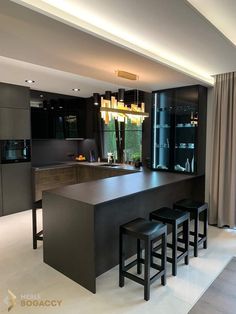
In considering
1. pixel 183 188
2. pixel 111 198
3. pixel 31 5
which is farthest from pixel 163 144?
pixel 31 5

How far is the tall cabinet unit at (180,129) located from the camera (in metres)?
4.23

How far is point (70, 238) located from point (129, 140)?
3591 millimetres

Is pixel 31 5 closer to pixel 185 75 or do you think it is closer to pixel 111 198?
pixel 111 198

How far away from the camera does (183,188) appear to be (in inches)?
163

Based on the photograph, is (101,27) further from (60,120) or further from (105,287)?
(60,120)

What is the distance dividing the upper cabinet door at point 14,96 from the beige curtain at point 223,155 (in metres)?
3.69

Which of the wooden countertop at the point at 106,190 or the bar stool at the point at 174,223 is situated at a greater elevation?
the wooden countertop at the point at 106,190

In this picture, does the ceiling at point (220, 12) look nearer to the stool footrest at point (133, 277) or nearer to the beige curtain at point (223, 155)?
the beige curtain at point (223, 155)

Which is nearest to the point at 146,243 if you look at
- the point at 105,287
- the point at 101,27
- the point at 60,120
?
the point at 105,287

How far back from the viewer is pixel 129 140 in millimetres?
5887

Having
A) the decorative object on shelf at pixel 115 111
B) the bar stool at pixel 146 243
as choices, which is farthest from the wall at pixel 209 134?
the bar stool at pixel 146 243

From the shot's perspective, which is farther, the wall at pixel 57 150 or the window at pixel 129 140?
the wall at pixel 57 150

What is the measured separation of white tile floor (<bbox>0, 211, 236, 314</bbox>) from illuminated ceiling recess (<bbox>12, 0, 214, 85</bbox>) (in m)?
2.51

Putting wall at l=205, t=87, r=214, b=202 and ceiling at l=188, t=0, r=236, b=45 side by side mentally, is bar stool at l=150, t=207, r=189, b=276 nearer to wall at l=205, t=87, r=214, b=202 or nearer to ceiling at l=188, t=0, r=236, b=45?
wall at l=205, t=87, r=214, b=202
